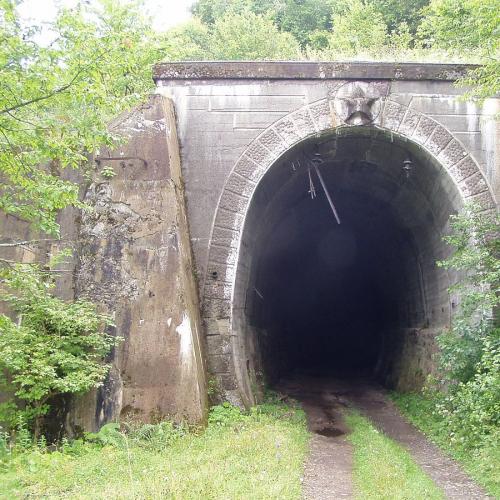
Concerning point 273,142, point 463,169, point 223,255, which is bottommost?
point 223,255

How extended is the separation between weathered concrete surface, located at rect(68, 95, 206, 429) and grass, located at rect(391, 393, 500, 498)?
3678 millimetres

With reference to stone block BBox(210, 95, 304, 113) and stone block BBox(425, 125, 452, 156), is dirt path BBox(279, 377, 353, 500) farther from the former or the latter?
stone block BBox(210, 95, 304, 113)

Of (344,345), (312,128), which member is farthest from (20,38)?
(344,345)

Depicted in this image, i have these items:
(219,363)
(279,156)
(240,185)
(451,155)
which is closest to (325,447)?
(219,363)

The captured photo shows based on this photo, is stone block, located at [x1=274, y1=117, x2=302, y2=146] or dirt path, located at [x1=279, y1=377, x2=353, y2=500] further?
stone block, located at [x1=274, y1=117, x2=302, y2=146]

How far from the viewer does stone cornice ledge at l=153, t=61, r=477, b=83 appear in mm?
9555

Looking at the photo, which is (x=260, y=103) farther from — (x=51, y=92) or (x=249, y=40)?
(x=249, y=40)

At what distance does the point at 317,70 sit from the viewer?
957 centimetres

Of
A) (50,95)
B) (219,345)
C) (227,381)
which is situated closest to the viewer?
(50,95)

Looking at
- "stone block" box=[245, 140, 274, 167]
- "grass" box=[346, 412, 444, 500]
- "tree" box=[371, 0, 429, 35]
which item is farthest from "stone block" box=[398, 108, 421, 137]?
"tree" box=[371, 0, 429, 35]

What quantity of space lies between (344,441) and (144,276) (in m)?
4.14

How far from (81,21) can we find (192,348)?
4.55m

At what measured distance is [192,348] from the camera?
25.6 feet

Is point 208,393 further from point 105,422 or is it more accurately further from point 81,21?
point 81,21
